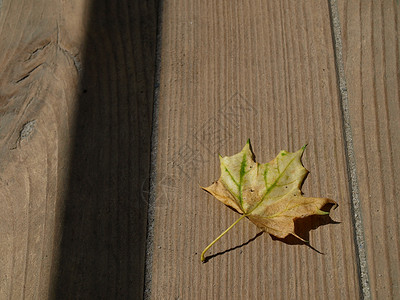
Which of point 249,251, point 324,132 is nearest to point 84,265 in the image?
point 249,251

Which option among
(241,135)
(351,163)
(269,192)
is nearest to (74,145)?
(241,135)

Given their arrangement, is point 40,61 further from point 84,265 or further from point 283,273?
point 283,273

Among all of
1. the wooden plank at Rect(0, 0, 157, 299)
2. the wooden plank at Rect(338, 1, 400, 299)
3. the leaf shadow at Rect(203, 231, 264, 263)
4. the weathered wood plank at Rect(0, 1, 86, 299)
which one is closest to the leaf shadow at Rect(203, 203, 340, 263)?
the leaf shadow at Rect(203, 231, 264, 263)

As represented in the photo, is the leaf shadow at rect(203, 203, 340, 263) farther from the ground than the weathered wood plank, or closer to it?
closer to it

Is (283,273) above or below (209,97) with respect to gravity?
below

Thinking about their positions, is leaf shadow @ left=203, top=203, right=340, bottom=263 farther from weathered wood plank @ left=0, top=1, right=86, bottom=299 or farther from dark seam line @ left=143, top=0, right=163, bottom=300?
weathered wood plank @ left=0, top=1, right=86, bottom=299
